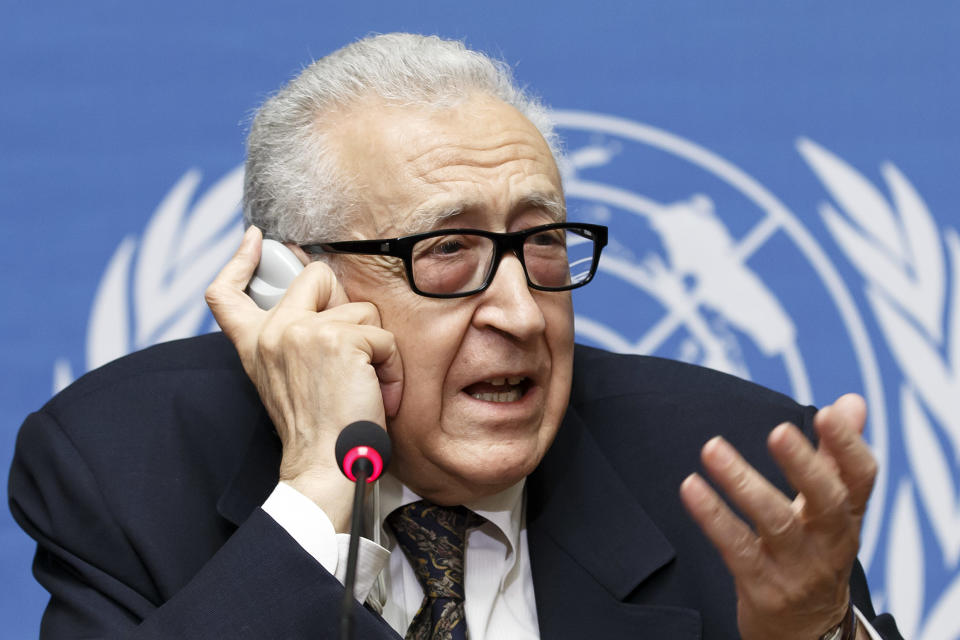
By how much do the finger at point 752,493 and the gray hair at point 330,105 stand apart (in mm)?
922

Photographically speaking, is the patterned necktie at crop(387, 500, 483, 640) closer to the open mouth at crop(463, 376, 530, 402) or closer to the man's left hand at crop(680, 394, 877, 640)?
the open mouth at crop(463, 376, 530, 402)

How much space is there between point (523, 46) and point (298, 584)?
168cm

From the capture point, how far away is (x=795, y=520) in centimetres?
149

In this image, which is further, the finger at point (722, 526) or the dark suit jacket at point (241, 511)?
the dark suit jacket at point (241, 511)

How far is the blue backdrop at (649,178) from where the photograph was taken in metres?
2.80

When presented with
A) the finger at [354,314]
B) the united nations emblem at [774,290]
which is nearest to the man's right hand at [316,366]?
the finger at [354,314]

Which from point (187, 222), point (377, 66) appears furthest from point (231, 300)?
point (187, 222)

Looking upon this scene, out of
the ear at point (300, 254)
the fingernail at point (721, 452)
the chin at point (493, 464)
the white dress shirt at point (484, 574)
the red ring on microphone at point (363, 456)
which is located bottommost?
the white dress shirt at point (484, 574)

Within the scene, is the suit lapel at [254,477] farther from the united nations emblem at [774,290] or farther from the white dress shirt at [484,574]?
the united nations emblem at [774,290]

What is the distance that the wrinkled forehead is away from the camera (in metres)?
1.96

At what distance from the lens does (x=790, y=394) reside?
9.31ft

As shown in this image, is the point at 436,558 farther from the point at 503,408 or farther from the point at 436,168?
the point at 436,168

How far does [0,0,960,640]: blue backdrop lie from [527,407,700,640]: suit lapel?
685 millimetres

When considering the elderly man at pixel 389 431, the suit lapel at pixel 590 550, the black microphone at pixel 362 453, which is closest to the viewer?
the black microphone at pixel 362 453
